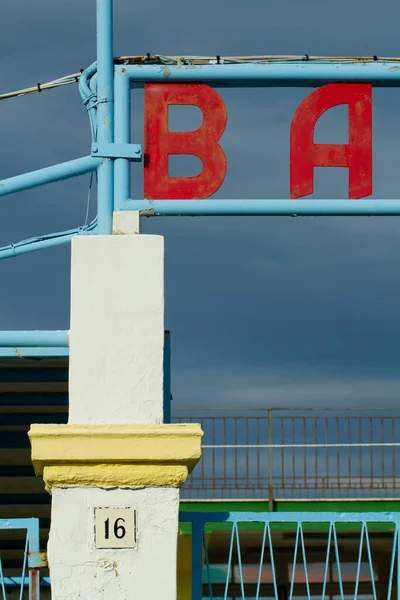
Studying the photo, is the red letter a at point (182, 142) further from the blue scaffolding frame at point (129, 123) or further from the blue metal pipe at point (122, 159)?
the blue metal pipe at point (122, 159)

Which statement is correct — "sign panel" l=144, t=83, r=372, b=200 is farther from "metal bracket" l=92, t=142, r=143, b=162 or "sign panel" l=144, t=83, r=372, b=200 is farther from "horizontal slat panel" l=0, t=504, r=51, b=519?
"horizontal slat panel" l=0, t=504, r=51, b=519

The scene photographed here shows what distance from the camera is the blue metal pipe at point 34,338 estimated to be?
6.27 metres

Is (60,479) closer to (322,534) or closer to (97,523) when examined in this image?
(97,523)

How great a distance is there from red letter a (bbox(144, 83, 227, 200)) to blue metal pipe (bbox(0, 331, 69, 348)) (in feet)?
3.76

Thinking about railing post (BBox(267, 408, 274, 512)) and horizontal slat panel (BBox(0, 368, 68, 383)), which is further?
railing post (BBox(267, 408, 274, 512))

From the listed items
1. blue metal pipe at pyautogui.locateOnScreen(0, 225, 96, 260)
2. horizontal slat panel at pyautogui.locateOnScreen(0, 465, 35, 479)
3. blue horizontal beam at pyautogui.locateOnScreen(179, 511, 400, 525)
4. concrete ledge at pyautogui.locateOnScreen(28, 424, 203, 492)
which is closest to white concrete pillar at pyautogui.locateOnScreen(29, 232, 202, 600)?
concrete ledge at pyautogui.locateOnScreen(28, 424, 203, 492)

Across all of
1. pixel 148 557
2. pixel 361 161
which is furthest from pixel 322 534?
pixel 148 557

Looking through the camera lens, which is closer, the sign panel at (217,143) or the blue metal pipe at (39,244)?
the sign panel at (217,143)

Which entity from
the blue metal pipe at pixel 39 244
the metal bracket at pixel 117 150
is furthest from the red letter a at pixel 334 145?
the blue metal pipe at pixel 39 244

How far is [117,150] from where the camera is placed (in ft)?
21.2

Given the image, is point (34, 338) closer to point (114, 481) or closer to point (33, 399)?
point (114, 481)

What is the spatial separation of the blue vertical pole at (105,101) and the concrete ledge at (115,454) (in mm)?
1840

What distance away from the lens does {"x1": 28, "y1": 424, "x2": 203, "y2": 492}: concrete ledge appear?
4.78m

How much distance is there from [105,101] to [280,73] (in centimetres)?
130
